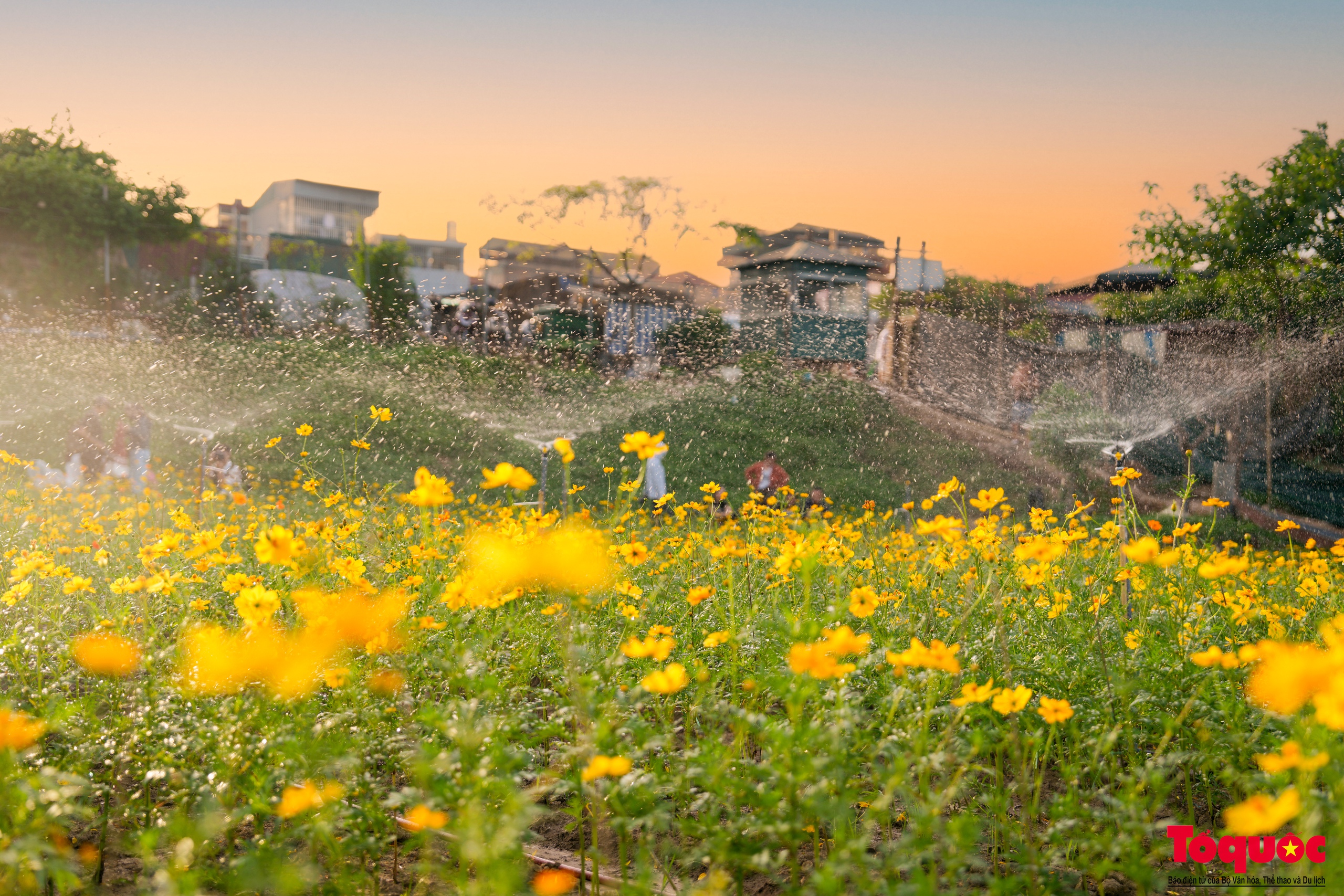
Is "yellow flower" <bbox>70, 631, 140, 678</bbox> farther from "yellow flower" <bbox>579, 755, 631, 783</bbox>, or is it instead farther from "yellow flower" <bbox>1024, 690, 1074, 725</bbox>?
"yellow flower" <bbox>1024, 690, 1074, 725</bbox>

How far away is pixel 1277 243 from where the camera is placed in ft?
34.2

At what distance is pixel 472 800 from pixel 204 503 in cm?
462

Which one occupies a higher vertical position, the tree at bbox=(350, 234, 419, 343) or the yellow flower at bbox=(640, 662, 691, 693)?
the tree at bbox=(350, 234, 419, 343)

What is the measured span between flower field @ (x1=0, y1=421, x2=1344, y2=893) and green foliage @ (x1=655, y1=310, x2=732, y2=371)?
1549 cm

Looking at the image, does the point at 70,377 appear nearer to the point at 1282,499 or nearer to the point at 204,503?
the point at 204,503

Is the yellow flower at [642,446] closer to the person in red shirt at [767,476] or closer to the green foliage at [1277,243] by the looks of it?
the person in red shirt at [767,476]

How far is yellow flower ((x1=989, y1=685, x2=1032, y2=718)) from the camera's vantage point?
144 centimetres

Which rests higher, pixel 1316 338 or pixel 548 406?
pixel 1316 338

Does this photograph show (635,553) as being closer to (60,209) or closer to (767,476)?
(767,476)

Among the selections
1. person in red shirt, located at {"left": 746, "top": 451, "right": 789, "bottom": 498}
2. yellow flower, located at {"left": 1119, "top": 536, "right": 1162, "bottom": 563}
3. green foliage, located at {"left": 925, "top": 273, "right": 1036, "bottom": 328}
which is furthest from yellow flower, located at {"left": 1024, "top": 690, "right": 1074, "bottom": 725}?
green foliage, located at {"left": 925, "top": 273, "right": 1036, "bottom": 328}

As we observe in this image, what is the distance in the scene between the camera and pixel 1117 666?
2133 mm

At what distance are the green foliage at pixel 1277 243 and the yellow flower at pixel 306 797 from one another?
1191cm

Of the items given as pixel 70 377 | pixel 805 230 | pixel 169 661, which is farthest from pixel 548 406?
pixel 805 230

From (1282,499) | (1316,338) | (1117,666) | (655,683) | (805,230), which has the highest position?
(805,230)
